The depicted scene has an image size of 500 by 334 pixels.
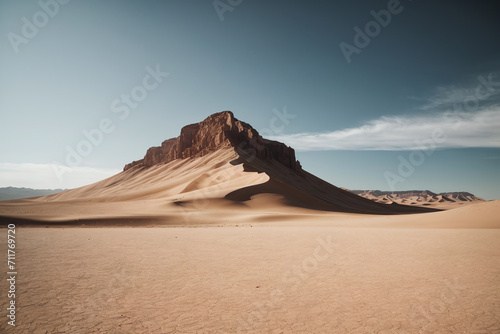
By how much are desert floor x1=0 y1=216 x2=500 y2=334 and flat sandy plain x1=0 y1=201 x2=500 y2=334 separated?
3 centimetres

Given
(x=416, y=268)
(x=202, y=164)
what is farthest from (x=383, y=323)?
(x=202, y=164)

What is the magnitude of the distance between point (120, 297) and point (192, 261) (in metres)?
3.69

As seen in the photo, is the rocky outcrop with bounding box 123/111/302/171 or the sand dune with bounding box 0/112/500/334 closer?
the sand dune with bounding box 0/112/500/334

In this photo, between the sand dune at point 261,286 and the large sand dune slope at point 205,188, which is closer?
the sand dune at point 261,286

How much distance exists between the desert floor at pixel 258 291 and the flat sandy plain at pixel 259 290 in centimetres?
3

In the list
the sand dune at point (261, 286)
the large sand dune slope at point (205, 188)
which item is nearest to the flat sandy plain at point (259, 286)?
the sand dune at point (261, 286)

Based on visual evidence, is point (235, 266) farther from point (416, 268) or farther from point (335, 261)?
point (416, 268)

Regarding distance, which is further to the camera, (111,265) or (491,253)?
(491,253)

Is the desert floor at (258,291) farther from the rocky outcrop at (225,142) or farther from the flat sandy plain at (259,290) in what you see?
the rocky outcrop at (225,142)

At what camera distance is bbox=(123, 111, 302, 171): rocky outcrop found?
107 m

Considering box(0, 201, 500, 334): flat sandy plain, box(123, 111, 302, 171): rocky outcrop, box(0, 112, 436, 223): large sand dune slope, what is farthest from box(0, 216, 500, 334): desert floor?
box(123, 111, 302, 171): rocky outcrop

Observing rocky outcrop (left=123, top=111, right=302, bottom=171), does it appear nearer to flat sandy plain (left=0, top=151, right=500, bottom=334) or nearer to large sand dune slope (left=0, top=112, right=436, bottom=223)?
large sand dune slope (left=0, top=112, right=436, bottom=223)

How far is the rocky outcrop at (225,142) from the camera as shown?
107 m

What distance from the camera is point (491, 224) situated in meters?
19.0
